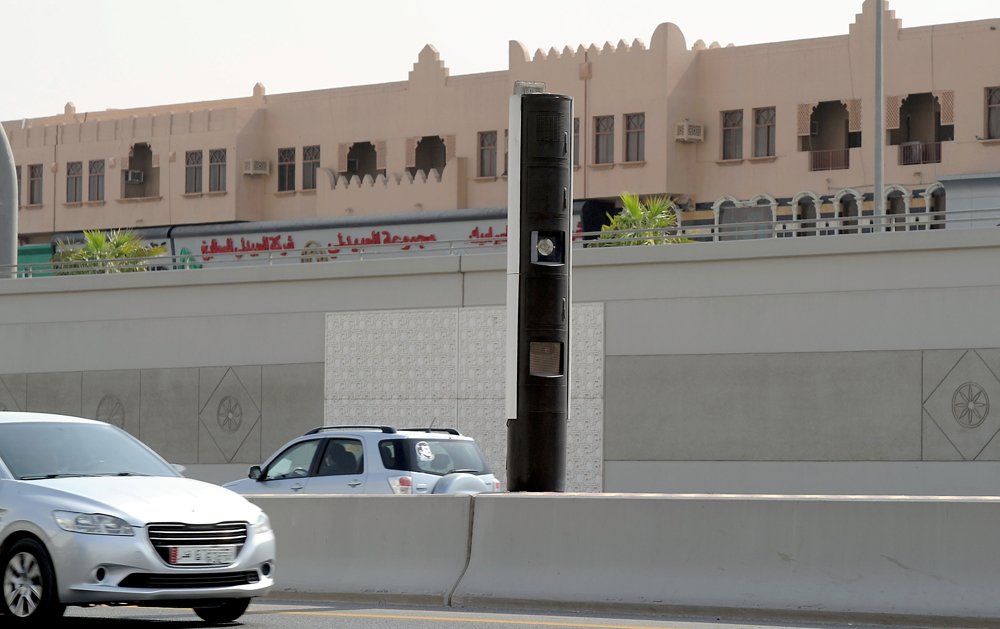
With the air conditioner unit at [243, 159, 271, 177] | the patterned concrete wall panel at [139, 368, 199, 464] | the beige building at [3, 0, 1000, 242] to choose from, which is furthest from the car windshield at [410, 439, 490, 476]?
the air conditioner unit at [243, 159, 271, 177]

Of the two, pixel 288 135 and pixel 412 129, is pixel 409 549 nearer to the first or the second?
pixel 412 129

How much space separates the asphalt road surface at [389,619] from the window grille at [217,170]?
1823 inches

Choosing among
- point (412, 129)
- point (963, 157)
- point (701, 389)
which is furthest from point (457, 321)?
point (412, 129)

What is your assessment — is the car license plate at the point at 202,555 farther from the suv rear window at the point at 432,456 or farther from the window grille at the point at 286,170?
the window grille at the point at 286,170

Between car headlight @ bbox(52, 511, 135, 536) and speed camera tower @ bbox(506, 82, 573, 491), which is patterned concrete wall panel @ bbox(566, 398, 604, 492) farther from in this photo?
car headlight @ bbox(52, 511, 135, 536)

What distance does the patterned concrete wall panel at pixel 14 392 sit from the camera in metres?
35.6

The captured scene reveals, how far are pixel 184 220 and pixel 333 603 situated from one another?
155ft

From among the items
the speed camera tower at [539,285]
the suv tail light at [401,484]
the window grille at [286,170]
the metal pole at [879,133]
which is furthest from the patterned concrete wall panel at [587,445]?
the window grille at [286,170]

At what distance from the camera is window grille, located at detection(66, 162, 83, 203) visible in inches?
2426

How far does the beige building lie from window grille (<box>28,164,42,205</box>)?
0.95m

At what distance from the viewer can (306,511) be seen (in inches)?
543

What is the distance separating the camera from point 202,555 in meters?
10.6

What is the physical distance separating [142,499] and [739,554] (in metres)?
4.48

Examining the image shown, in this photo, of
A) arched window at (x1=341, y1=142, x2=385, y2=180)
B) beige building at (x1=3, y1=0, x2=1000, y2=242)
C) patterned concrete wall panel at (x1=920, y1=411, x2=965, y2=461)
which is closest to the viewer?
patterned concrete wall panel at (x1=920, y1=411, x2=965, y2=461)
